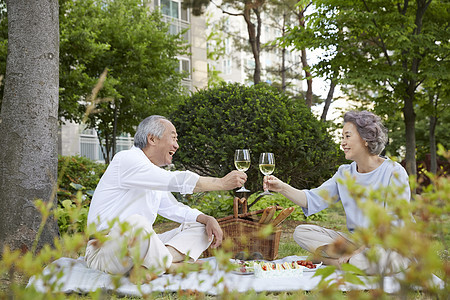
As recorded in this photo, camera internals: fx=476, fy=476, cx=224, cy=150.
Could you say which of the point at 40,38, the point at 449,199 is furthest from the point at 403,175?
the point at 40,38

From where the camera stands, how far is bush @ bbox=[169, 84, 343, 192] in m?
7.32

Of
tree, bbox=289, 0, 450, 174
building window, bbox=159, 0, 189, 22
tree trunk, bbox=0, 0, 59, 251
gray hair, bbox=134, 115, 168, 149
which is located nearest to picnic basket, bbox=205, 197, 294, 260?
gray hair, bbox=134, 115, 168, 149

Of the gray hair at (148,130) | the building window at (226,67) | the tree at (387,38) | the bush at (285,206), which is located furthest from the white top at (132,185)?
the building window at (226,67)

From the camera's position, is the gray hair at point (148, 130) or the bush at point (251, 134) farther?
the bush at point (251, 134)

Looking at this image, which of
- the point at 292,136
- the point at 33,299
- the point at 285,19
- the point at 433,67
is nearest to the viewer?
the point at 33,299

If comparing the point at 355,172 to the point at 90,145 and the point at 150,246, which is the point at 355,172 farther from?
the point at 90,145

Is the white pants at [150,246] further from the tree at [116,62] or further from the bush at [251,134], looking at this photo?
the tree at [116,62]

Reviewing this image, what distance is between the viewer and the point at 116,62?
66.7 feet

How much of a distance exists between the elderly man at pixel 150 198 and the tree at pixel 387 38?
24.8 ft

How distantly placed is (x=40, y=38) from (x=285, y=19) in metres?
22.6

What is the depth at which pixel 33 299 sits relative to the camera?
3.78 ft

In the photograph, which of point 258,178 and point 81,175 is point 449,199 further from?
point 81,175

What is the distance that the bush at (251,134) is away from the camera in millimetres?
7316

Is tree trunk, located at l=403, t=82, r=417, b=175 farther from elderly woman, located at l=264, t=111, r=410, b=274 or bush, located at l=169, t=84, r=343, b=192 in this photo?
elderly woman, located at l=264, t=111, r=410, b=274
